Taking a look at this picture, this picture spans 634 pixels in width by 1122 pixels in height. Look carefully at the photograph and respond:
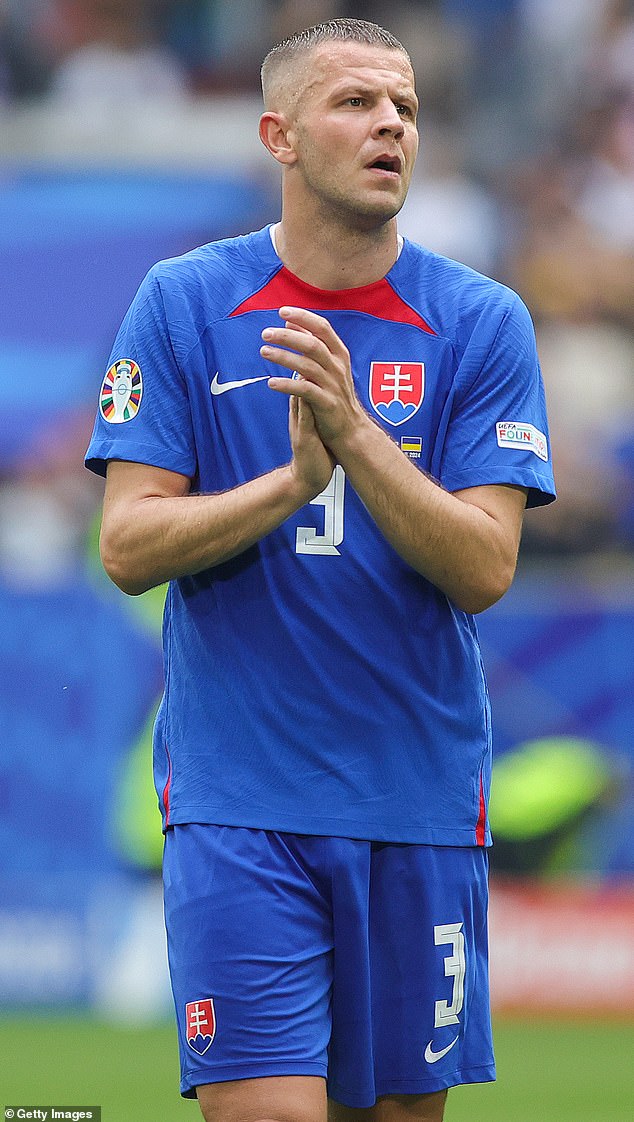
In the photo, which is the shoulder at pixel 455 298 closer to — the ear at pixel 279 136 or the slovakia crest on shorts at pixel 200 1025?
the ear at pixel 279 136

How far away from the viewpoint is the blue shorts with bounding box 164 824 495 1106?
3.51m

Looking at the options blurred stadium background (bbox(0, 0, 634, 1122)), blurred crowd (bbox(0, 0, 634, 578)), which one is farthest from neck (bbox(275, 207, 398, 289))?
blurred crowd (bbox(0, 0, 634, 578))

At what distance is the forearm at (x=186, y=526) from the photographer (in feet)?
11.4

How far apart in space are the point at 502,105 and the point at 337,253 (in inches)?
383

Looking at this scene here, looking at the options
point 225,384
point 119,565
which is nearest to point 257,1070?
point 119,565

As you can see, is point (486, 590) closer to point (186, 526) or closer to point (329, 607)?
point (329, 607)

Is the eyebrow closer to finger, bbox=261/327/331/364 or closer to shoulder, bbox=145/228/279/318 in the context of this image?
shoulder, bbox=145/228/279/318

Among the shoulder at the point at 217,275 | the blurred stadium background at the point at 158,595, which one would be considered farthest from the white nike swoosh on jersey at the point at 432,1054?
the blurred stadium background at the point at 158,595

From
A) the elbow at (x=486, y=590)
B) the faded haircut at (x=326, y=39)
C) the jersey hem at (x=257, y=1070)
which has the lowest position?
the jersey hem at (x=257, y=1070)

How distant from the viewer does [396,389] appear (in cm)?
377

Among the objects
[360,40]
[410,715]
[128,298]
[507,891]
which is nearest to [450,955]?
[410,715]

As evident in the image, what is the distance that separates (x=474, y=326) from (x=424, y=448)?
291mm

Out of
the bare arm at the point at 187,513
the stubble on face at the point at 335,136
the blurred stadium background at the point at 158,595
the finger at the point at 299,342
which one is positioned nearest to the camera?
the finger at the point at 299,342

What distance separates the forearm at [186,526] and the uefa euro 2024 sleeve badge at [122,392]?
168 mm
